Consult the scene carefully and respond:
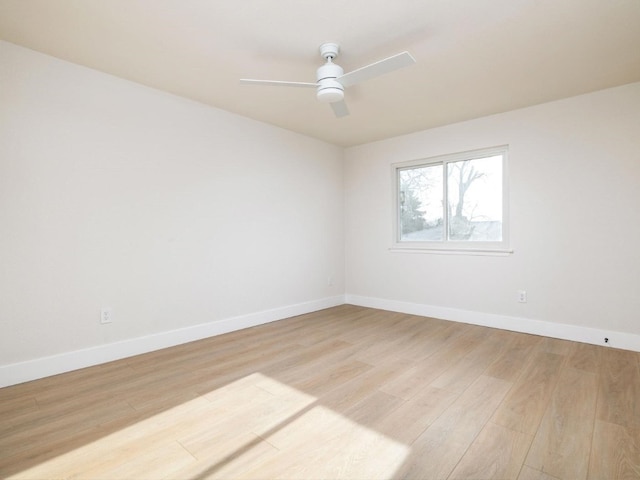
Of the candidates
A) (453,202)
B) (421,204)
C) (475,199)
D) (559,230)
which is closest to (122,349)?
(421,204)

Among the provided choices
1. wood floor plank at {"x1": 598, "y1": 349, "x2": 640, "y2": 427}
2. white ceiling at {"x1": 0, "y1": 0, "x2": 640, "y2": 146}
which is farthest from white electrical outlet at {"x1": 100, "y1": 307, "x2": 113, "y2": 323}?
wood floor plank at {"x1": 598, "y1": 349, "x2": 640, "y2": 427}

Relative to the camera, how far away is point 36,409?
1.93m

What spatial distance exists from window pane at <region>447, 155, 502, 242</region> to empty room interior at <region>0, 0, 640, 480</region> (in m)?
0.03

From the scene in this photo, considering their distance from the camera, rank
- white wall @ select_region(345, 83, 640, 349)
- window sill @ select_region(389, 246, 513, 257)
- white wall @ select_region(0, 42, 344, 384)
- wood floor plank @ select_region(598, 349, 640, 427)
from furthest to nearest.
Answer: window sill @ select_region(389, 246, 513, 257) < white wall @ select_region(345, 83, 640, 349) < white wall @ select_region(0, 42, 344, 384) < wood floor plank @ select_region(598, 349, 640, 427)

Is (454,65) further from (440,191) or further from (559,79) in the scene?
(440,191)

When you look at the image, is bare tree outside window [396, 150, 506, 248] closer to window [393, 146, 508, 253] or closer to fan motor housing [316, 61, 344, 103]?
window [393, 146, 508, 253]

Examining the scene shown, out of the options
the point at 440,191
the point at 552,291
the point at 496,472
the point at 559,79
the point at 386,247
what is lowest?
the point at 496,472

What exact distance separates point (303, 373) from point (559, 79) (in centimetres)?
326

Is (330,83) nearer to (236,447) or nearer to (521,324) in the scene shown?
(236,447)

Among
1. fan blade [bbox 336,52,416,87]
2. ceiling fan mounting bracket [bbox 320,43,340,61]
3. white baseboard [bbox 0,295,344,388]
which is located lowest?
white baseboard [bbox 0,295,344,388]

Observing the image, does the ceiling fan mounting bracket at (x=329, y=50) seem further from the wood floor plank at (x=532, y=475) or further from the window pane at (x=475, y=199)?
the wood floor plank at (x=532, y=475)

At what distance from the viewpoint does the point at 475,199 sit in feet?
12.7

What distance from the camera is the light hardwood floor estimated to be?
1.45 metres

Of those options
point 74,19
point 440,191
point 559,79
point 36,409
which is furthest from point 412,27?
point 36,409
